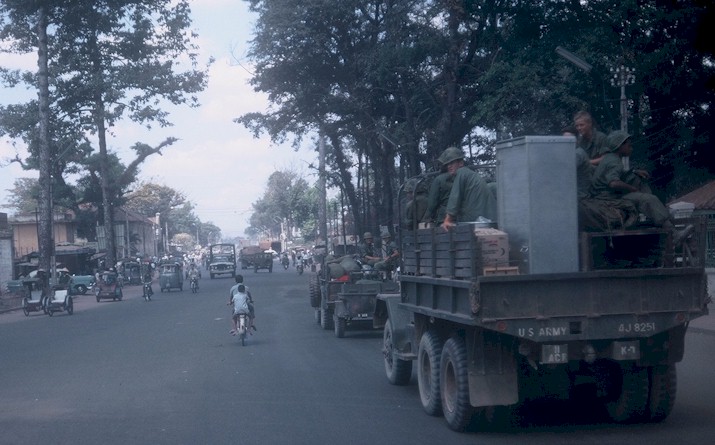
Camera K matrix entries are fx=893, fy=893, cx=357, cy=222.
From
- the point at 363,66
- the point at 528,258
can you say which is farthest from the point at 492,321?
the point at 363,66

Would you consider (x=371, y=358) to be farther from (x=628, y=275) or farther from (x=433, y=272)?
(x=628, y=275)

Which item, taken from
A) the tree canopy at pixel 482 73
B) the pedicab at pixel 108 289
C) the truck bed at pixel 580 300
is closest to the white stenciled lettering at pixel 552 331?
the truck bed at pixel 580 300

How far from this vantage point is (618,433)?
8.54 m

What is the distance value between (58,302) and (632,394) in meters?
27.0

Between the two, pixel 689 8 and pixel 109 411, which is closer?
pixel 109 411

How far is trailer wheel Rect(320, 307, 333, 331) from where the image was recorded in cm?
2128

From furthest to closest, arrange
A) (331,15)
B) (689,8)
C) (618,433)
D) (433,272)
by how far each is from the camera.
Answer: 1. (331,15)
2. (689,8)
3. (433,272)
4. (618,433)

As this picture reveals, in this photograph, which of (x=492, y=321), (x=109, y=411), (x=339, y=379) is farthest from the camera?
(x=339, y=379)

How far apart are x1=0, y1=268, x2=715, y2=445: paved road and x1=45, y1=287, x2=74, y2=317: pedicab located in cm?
1060

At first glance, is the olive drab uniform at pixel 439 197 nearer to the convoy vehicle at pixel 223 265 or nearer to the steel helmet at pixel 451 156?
the steel helmet at pixel 451 156

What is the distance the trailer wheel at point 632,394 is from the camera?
28.4 ft

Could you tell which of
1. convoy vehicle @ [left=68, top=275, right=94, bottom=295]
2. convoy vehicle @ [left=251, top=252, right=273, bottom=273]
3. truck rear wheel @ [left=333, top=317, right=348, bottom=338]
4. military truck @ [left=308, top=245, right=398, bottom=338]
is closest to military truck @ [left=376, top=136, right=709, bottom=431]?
military truck @ [left=308, top=245, right=398, bottom=338]

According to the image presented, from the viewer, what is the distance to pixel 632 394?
873 cm

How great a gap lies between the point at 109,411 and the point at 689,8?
65.0 feet
